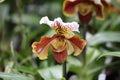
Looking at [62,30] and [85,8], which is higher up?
[85,8]

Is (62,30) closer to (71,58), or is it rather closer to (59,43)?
(59,43)

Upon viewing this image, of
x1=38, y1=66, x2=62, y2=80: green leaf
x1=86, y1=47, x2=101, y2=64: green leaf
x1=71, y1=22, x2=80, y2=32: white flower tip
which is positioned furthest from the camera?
x1=86, y1=47, x2=101, y2=64: green leaf

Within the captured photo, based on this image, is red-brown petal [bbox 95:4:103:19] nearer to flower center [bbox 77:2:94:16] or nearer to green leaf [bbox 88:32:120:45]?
flower center [bbox 77:2:94:16]

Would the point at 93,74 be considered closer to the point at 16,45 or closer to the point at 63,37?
the point at 63,37

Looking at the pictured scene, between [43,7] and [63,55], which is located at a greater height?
[43,7]

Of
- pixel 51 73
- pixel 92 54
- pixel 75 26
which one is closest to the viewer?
pixel 75 26

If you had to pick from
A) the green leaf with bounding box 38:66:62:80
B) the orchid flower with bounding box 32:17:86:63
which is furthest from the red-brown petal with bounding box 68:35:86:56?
the green leaf with bounding box 38:66:62:80

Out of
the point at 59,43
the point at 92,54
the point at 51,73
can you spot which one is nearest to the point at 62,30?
the point at 59,43

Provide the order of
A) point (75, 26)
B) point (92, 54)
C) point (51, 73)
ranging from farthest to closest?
point (92, 54) → point (51, 73) → point (75, 26)

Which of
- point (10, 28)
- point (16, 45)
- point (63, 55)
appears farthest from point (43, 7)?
point (63, 55)
